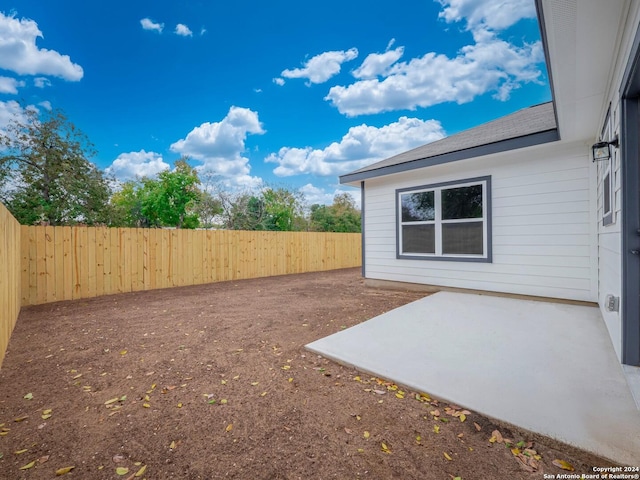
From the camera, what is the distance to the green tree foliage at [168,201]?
1251 cm

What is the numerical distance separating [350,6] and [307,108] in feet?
17.9

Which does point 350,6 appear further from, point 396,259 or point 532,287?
point 532,287

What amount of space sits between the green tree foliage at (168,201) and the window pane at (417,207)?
10104 millimetres

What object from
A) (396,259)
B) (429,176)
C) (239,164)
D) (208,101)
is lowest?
(396,259)

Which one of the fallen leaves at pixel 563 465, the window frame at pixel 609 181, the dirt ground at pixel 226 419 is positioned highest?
the window frame at pixel 609 181

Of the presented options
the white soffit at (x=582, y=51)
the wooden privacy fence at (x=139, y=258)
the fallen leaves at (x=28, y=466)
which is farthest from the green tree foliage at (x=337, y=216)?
the fallen leaves at (x=28, y=466)

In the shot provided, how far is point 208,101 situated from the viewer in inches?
465

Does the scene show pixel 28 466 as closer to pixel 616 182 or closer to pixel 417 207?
pixel 616 182

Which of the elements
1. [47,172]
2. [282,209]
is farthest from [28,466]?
[282,209]

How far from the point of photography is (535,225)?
15.1 feet

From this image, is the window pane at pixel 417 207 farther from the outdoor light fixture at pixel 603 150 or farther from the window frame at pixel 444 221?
the outdoor light fixture at pixel 603 150

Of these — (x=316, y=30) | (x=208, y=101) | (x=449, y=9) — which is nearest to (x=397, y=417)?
(x=449, y=9)

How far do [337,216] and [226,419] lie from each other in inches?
696

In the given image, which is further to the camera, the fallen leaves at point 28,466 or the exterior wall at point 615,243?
the exterior wall at point 615,243
